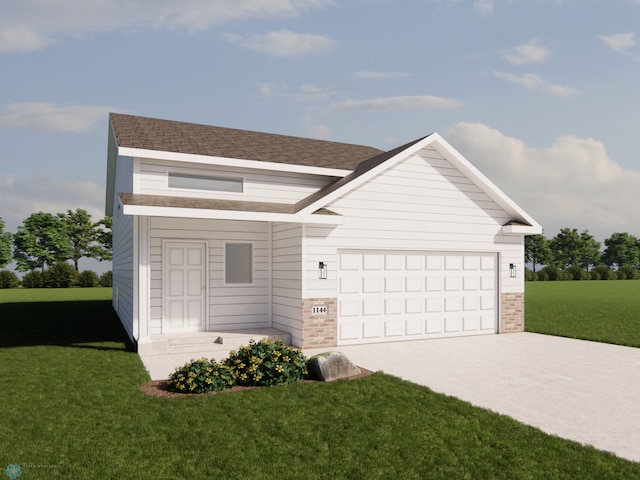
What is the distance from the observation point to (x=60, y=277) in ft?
142

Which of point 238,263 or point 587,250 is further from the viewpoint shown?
point 587,250

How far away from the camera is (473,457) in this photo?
5656 mm

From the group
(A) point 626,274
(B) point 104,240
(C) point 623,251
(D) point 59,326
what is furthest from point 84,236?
(C) point 623,251

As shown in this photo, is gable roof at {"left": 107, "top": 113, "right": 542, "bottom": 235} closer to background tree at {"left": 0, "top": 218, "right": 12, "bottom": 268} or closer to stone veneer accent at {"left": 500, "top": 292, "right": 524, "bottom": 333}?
stone veneer accent at {"left": 500, "top": 292, "right": 524, "bottom": 333}

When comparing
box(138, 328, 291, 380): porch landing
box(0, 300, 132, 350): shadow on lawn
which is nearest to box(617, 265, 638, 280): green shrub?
box(0, 300, 132, 350): shadow on lawn

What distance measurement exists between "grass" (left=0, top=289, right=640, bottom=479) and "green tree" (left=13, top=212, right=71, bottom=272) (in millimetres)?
56461

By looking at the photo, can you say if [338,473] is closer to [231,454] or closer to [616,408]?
[231,454]

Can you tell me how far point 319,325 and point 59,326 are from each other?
970 cm

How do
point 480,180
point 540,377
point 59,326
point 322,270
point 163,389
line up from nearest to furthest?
point 163,389, point 540,377, point 322,270, point 480,180, point 59,326

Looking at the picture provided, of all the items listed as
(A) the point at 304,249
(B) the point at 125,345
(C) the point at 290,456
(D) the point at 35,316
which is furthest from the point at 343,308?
(D) the point at 35,316

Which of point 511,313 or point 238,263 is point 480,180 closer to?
point 511,313

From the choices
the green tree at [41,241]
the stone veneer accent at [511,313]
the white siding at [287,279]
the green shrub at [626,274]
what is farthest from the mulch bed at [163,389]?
the green shrub at [626,274]

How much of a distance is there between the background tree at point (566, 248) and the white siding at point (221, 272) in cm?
8134

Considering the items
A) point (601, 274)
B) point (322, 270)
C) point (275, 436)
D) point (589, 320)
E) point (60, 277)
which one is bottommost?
point (601, 274)
